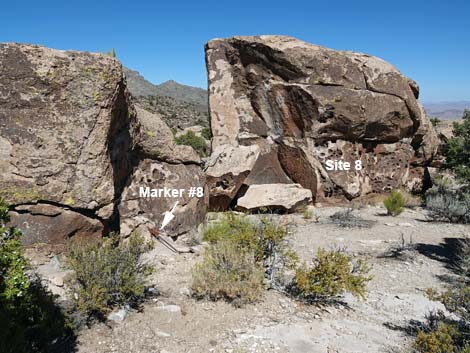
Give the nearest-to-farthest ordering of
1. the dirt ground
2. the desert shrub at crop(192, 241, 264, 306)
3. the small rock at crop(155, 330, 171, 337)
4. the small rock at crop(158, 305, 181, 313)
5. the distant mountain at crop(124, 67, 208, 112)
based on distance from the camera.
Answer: the dirt ground, the small rock at crop(155, 330, 171, 337), the small rock at crop(158, 305, 181, 313), the desert shrub at crop(192, 241, 264, 306), the distant mountain at crop(124, 67, 208, 112)

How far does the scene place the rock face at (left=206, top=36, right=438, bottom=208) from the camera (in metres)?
10.2

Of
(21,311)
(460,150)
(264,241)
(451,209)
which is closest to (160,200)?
(264,241)

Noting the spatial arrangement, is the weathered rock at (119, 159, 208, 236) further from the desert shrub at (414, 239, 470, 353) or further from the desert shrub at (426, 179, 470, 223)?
the desert shrub at (426, 179, 470, 223)

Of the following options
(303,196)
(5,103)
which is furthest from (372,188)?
(5,103)

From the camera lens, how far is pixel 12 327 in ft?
8.61

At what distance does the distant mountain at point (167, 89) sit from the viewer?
62906 mm

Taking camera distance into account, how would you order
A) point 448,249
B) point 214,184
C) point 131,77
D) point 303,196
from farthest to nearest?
point 131,77, point 303,196, point 214,184, point 448,249

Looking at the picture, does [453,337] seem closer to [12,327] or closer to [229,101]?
[12,327]

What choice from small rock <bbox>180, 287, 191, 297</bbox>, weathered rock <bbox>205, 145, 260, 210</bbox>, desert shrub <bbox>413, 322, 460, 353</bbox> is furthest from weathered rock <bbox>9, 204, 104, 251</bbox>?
weathered rock <bbox>205, 145, 260, 210</bbox>

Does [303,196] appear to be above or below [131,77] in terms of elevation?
below

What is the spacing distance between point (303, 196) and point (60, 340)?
23.8ft

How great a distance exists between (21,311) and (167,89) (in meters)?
81.2

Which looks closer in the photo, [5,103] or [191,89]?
[5,103]

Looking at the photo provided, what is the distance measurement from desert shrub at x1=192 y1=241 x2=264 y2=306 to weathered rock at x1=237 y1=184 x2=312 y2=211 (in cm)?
476
